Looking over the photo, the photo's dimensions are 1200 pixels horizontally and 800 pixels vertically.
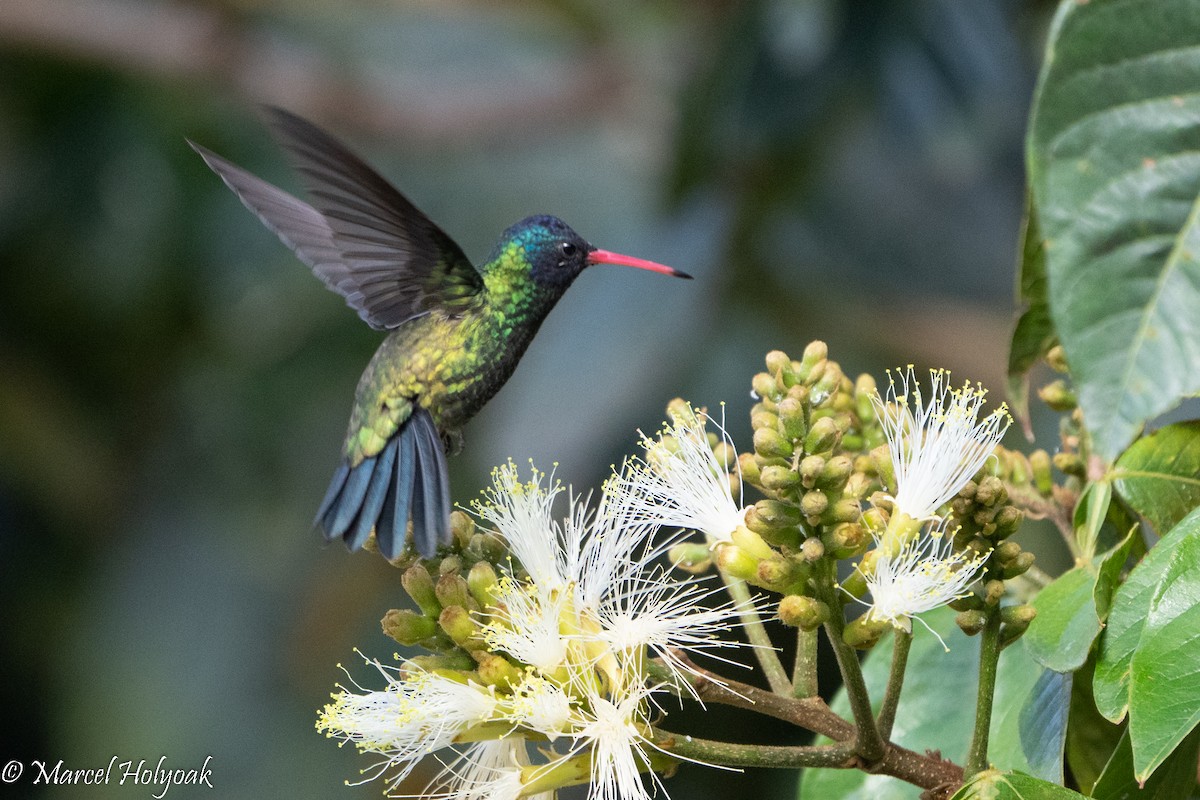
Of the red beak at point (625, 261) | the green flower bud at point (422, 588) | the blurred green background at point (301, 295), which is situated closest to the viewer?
the green flower bud at point (422, 588)

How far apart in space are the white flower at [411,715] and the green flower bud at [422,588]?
54 millimetres

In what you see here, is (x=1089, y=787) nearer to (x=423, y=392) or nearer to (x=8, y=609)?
(x=423, y=392)

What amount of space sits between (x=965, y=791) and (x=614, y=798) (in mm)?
302

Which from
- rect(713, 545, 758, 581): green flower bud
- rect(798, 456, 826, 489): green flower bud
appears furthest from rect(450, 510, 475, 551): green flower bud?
rect(798, 456, 826, 489): green flower bud

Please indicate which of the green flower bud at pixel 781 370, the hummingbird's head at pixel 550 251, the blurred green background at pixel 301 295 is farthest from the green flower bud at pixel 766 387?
the blurred green background at pixel 301 295

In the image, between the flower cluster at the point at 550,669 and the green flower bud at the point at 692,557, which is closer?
the flower cluster at the point at 550,669

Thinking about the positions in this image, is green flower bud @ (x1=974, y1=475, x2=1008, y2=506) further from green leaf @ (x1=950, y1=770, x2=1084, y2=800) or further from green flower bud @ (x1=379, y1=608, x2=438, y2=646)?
green flower bud @ (x1=379, y1=608, x2=438, y2=646)

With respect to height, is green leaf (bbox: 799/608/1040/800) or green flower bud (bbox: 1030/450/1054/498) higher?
green flower bud (bbox: 1030/450/1054/498)

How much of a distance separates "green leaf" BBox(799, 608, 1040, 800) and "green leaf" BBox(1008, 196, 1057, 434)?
243 millimetres

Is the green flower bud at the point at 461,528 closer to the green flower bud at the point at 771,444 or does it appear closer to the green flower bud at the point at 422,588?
the green flower bud at the point at 422,588

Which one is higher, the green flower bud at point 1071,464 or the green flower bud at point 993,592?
the green flower bud at point 1071,464

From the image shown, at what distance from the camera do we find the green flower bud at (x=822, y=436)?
1.07 meters

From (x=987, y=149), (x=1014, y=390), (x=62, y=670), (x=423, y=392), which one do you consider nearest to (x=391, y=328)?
(x=423, y=392)

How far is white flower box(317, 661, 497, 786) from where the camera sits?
1.12 metres
